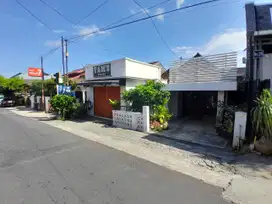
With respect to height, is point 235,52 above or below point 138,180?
above

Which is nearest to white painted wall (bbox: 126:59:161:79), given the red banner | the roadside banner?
the roadside banner

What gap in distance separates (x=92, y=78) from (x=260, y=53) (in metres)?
10.8

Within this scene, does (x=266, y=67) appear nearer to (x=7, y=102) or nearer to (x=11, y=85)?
(x=7, y=102)

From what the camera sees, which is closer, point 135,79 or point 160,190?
point 160,190

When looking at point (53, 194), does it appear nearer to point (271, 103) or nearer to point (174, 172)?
point (174, 172)

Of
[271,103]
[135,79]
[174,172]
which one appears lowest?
[174,172]

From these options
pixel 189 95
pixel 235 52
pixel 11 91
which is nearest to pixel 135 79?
pixel 189 95

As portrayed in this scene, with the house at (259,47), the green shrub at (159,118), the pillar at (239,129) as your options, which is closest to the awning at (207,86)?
the house at (259,47)

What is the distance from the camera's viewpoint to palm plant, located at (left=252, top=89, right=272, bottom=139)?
514 cm

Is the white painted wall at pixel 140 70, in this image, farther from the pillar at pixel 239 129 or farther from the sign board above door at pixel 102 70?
the pillar at pixel 239 129

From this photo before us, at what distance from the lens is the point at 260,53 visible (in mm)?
7176

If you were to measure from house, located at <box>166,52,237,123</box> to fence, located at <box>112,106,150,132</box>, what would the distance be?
3214 mm

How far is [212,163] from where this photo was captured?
4.75 metres

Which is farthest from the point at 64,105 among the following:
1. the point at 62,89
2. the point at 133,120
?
the point at 133,120
